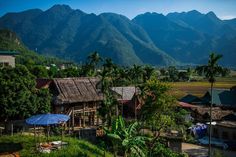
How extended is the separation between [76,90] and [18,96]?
40.8 ft

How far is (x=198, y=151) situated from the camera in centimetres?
4197

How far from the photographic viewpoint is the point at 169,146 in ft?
134

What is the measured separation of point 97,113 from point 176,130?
11.6m

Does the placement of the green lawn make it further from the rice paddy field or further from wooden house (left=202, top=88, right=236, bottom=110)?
the rice paddy field

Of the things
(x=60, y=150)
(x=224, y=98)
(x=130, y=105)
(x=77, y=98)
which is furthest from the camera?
(x=224, y=98)

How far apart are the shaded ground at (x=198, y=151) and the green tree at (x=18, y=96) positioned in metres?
17.7

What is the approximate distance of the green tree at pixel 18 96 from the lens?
118 ft

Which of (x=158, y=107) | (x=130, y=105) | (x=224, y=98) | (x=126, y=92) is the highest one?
(x=158, y=107)

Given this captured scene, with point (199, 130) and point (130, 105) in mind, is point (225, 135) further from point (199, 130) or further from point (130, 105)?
point (130, 105)

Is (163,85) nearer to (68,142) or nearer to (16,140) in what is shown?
(68,142)

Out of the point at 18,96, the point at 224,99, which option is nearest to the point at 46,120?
the point at 18,96

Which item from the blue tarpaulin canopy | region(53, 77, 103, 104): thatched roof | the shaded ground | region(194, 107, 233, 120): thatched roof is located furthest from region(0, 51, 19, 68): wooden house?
the blue tarpaulin canopy

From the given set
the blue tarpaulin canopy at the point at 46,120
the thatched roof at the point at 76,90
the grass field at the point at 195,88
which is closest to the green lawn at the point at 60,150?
the blue tarpaulin canopy at the point at 46,120

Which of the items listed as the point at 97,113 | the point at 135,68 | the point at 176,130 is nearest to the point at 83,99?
the point at 97,113
